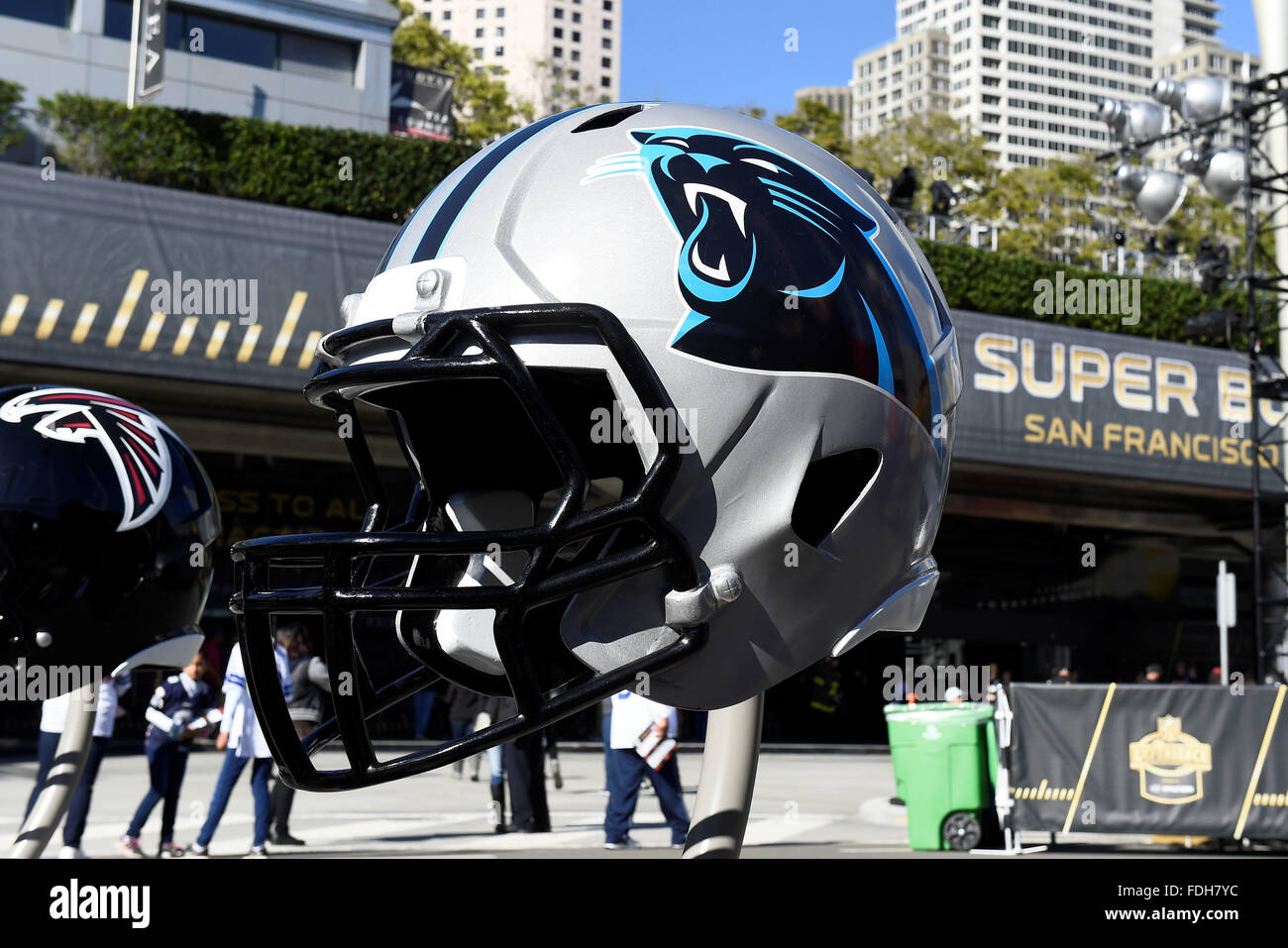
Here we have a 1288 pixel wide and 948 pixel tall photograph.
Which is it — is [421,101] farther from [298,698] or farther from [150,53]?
[298,698]

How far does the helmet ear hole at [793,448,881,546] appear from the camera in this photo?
2.47 metres

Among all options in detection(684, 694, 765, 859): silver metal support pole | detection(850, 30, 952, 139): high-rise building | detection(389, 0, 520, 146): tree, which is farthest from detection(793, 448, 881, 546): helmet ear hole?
detection(850, 30, 952, 139): high-rise building

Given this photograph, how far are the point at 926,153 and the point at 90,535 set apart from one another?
38015mm

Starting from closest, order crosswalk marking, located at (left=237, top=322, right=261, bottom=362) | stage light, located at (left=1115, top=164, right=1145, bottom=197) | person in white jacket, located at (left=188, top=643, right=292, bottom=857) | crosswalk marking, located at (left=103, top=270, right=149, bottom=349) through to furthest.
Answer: person in white jacket, located at (left=188, top=643, right=292, bottom=857) → crosswalk marking, located at (left=103, top=270, right=149, bottom=349) → crosswalk marking, located at (left=237, top=322, right=261, bottom=362) → stage light, located at (left=1115, top=164, right=1145, bottom=197)

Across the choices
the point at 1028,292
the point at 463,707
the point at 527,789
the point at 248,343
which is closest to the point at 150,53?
Result: the point at 248,343

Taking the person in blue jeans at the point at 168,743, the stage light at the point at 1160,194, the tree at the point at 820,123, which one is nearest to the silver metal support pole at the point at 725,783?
the person in blue jeans at the point at 168,743

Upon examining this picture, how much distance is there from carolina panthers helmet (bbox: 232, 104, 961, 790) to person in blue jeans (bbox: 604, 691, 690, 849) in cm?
768

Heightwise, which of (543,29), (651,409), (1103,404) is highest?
(543,29)

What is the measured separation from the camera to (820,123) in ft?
122

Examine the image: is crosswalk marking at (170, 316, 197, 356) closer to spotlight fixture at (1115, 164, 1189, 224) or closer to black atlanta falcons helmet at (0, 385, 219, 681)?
black atlanta falcons helmet at (0, 385, 219, 681)

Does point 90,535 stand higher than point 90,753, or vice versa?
point 90,535

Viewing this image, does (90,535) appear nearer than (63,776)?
Yes
